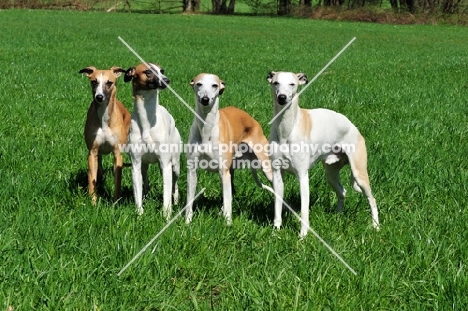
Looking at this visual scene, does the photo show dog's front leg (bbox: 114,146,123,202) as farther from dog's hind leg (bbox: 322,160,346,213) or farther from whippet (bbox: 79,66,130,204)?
dog's hind leg (bbox: 322,160,346,213)

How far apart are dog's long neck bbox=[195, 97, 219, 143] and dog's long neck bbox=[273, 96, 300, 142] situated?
56 cm

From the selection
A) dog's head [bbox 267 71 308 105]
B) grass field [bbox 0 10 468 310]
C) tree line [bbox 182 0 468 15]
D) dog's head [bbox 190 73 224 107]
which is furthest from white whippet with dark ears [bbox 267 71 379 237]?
tree line [bbox 182 0 468 15]

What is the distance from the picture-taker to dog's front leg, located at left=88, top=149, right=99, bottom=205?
5.45m

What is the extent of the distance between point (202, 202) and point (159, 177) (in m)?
0.81

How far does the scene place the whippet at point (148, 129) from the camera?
4961 millimetres

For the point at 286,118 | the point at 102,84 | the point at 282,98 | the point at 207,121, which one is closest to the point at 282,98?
the point at 282,98

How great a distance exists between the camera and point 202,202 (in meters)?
5.78

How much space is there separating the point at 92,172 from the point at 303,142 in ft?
7.26

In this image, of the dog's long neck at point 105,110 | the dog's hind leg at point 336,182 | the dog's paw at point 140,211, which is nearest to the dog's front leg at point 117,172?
the dog's long neck at point 105,110

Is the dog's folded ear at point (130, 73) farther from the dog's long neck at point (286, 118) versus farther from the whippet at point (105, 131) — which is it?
the dog's long neck at point (286, 118)

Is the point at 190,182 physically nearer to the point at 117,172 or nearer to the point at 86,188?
the point at 117,172

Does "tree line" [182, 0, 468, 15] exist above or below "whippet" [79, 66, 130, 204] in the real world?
below

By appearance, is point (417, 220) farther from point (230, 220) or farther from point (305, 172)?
point (230, 220)

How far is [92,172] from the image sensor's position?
5.51 metres
